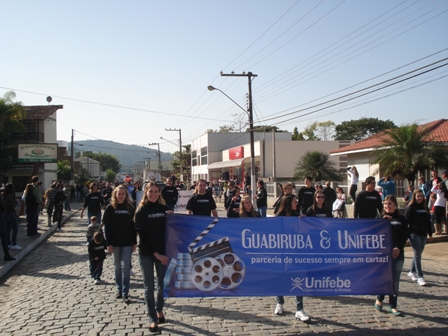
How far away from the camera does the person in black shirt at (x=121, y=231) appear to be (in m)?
7.25

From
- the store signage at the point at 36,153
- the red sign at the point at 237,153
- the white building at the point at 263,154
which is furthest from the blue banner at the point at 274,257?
the red sign at the point at 237,153

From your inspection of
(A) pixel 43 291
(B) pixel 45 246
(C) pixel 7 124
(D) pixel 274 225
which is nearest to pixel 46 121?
(C) pixel 7 124

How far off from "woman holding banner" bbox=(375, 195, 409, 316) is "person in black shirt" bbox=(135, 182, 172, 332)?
3161mm

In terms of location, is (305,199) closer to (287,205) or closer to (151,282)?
(287,205)

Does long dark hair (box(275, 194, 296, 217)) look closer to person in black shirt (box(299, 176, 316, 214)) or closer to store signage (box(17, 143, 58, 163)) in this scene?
person in black shirt (box(299, 176, 316, 214))

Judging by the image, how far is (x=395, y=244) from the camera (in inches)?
267

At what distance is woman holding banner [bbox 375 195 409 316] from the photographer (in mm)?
6645

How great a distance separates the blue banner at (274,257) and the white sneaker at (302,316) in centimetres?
27

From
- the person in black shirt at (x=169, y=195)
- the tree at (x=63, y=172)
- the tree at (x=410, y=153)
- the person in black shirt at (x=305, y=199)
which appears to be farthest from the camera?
the tree at (x=63, y=172)

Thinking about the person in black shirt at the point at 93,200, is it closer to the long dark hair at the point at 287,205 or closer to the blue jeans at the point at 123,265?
the blue jeans at the point at 123,265

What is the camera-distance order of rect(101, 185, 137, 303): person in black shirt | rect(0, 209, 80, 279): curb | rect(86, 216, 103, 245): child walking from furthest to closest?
rect(0, 209, 80, 279): curb
rect(86, 216, 103, 245): child walking
rect(101, 185, 137, 303): person in black shirt

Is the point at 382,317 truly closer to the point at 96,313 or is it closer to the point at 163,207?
the point at 163,207

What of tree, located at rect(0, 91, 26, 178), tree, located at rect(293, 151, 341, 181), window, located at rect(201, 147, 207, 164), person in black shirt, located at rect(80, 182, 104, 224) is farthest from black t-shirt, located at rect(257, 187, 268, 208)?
window, located at rect(201, 147, 207, 164)

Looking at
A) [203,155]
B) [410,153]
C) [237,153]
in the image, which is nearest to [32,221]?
[410,153]
